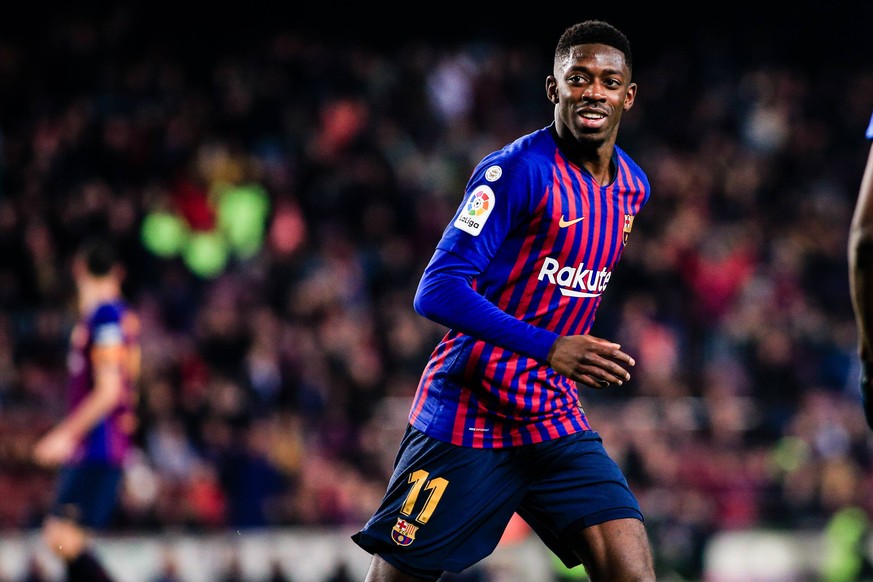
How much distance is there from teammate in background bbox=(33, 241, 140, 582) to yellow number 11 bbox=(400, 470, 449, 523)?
135 inches

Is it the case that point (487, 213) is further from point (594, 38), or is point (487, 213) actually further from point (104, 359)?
point (104, 359)

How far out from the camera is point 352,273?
11688 millimetres

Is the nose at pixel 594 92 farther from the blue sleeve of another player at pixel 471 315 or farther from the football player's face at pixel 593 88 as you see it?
the blue sleeve of another player at pixel 471 315

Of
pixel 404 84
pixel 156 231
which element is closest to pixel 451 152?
pixel 404 84

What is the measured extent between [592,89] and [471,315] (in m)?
0.85

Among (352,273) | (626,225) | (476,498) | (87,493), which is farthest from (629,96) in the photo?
(352,273)

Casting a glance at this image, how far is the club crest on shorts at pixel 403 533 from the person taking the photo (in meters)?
3.98

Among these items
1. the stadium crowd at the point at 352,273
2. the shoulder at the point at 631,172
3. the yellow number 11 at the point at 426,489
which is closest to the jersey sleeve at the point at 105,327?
the stadium crowd at the point at 352,273

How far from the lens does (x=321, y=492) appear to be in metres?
9.48

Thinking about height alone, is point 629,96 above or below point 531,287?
above

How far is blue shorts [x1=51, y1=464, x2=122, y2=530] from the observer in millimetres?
6969

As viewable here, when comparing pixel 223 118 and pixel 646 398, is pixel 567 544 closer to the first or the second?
pixel 646 398

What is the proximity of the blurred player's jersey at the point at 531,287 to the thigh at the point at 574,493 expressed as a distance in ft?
0.23

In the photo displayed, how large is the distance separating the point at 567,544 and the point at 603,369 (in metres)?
0.84
